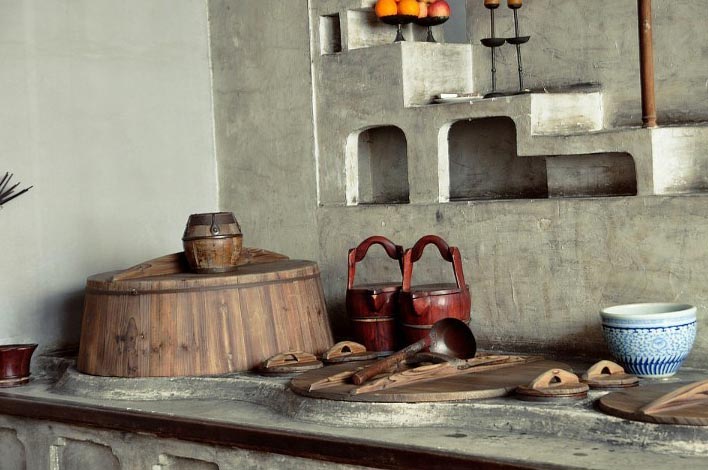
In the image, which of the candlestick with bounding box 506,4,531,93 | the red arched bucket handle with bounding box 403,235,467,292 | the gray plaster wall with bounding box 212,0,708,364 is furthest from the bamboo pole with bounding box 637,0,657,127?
the red arched bucket handle with bounding box 403,235,467,292

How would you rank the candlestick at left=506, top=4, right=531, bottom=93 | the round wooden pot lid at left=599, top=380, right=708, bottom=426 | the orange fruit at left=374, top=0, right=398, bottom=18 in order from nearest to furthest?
the round wooden pot lid at left=599, top=380, right=708, bottom=426, the candlestick at left=506, top=4, right=531, bottom=93, the orange fruit at left=374, top=0, right=398, bottom=18

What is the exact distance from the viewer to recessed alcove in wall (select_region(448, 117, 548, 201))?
6.07 m

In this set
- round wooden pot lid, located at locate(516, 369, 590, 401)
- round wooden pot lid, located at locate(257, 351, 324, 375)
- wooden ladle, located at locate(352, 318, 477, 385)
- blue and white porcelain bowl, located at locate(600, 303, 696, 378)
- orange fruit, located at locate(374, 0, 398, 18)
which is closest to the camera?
round wooden pot lid, located at locate(516, 369, 590, 401)

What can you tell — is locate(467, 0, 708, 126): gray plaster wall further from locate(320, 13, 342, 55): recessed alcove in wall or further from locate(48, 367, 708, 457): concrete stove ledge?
locate(48, 367, 708, 457): concrete stove ledge

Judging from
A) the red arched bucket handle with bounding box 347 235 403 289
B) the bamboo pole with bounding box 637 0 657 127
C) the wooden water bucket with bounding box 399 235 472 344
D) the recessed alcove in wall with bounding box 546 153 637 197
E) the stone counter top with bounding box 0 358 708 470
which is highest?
the bamboo pole with bounding box 637 0 657 127

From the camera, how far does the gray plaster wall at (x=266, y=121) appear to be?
646cm

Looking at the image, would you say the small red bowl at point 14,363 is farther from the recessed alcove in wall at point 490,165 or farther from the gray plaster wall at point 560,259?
the recessed alcove in wall at point 490,165

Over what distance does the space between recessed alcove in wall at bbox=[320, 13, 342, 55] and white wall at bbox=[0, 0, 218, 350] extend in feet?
3.17

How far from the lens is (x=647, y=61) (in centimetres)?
490

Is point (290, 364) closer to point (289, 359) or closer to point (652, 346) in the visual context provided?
point (289, 359)

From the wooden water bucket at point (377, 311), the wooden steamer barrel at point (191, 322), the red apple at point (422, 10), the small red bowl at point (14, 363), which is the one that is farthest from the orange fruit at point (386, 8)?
A: the small red bowl at point (14, 363)

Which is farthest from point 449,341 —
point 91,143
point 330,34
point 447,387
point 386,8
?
point 91,143

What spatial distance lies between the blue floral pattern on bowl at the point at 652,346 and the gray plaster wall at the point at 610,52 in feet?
3.92

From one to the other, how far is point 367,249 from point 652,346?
63.7 inches
